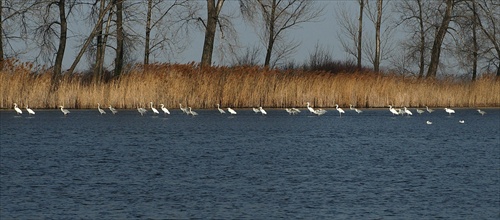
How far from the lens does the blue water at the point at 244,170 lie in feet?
38.2

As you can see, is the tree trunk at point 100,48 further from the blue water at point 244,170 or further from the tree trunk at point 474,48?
the tree trunk at point 474,48

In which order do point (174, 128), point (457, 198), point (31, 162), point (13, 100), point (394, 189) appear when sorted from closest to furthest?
point (457, 198) → point (394, 189) → point (31, 162) → point (174, 128) → point (13, 100)

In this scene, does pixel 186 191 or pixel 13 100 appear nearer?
pixel 186 191

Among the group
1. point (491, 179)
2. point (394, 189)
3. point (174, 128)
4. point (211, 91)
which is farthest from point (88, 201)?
point (211, 91)

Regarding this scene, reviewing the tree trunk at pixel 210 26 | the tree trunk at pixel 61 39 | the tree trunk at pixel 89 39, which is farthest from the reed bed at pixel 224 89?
the tree trunk at pixel 210 26

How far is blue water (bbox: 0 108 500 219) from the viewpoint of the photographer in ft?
38.2

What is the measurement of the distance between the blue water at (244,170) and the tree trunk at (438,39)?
2379 cm

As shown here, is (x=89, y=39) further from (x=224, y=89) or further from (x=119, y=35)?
(x=224, y=89)

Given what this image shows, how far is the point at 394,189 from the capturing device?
13.4m

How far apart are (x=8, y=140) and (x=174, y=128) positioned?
5.84 meters

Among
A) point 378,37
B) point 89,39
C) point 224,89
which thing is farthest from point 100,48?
point 378,37

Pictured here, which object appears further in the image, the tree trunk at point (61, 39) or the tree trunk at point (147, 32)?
the tree trunk at point (147, 32)

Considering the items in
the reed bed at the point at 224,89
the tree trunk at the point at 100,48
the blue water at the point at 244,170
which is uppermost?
the tree trunk at the point at 100,48

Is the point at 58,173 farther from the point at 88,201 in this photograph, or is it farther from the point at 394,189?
the point at 394,189
